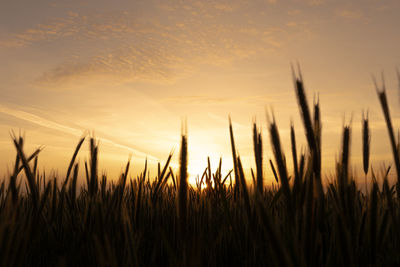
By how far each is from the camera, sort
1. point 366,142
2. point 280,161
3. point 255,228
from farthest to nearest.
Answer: point 366,142 < point 255,228 < point 280,161

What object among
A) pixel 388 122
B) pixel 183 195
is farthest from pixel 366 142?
pixel 183 195

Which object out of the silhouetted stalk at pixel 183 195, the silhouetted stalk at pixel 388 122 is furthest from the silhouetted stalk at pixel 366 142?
the silhouetted stalk at pixel 183 195

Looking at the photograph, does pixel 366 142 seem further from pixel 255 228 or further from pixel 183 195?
pixel 183 195

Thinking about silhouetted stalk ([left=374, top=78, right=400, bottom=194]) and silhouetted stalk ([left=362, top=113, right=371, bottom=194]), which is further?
silhouetted stalk ([left=362, top=113, right=371, bottom=194])

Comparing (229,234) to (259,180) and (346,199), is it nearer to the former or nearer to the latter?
(259,180)

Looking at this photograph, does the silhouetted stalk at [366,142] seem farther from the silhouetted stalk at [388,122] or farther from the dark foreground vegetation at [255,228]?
the silhouetted stalk at [388,122]

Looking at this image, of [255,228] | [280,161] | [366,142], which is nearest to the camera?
[280,161]

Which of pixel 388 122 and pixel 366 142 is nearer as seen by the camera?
pixel 388 122

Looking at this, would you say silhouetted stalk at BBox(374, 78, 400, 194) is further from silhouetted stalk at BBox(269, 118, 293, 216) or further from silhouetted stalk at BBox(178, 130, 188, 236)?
silhouetted stalk at BBox(178, 130, 188, 236)

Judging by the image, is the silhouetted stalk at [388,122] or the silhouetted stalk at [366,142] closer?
the silhouetted stalk at [388,122]

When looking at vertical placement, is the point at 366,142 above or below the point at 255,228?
above

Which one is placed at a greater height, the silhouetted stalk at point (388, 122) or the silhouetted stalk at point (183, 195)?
the silhouetted stalk at point (388, 122)

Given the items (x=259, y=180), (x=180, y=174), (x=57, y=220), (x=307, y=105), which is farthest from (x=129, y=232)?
(x=57, y=220)

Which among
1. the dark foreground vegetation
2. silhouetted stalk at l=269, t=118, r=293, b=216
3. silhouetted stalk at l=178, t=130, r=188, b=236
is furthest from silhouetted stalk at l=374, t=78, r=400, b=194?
silhouetted stalk at l=178, t=130, r=188, b=236
